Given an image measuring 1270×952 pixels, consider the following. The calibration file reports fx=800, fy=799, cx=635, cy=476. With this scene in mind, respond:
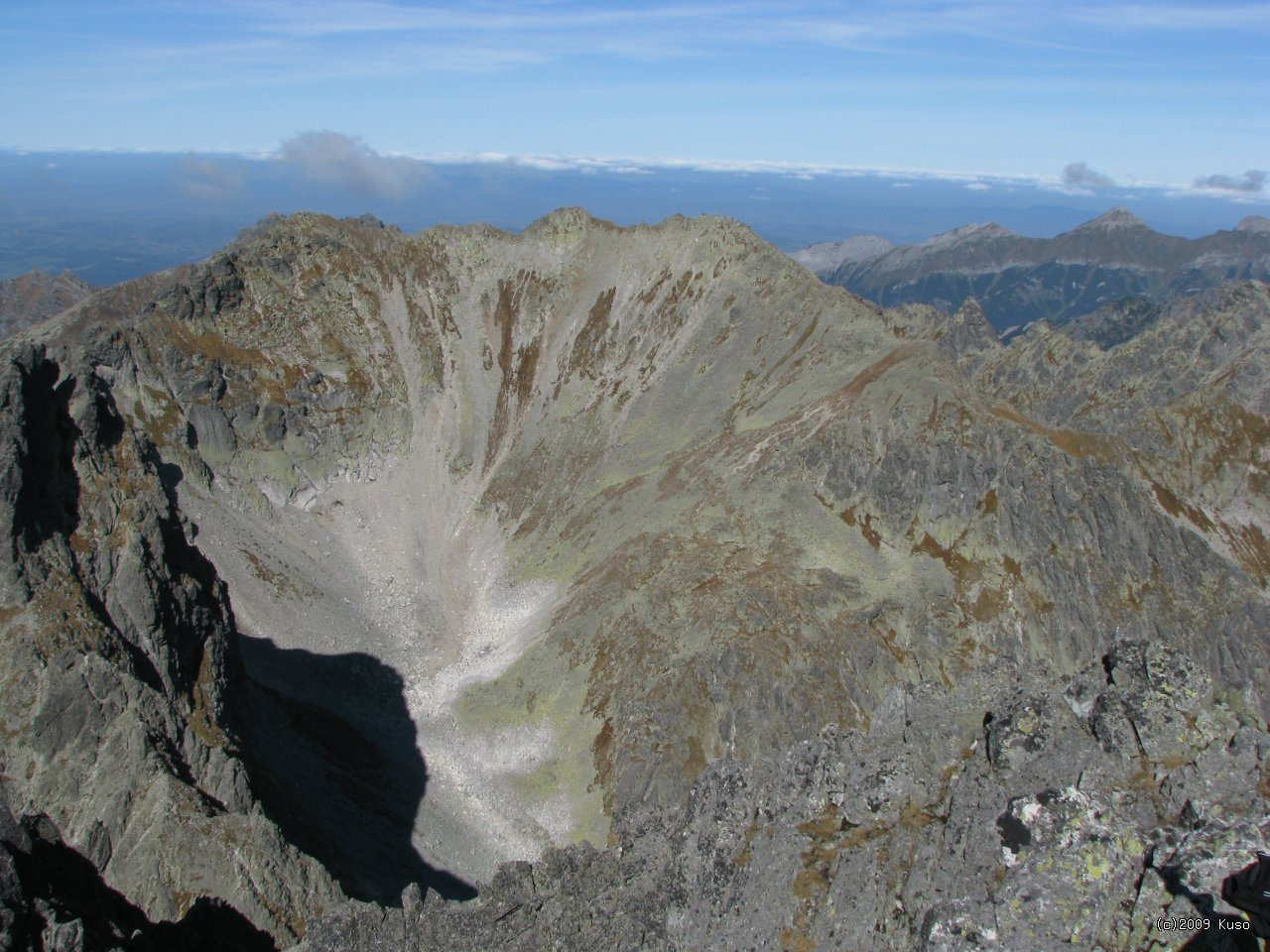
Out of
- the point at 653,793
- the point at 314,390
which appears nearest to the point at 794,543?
the point at 653,793

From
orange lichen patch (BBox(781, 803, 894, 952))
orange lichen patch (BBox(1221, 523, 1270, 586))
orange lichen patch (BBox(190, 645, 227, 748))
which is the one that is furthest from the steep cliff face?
orange lichen patch (BBox(1221, 523, 1270, 586))

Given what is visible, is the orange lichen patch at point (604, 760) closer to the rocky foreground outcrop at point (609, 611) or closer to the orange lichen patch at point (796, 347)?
the rocky foreground outcrop at point (609, 611)

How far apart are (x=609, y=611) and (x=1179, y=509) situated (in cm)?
8786

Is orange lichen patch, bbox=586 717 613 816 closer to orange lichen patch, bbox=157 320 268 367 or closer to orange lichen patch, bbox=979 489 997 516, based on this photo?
orange lichen patch, bbox=979 489 997 516

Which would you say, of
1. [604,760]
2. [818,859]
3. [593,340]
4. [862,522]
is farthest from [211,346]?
[818,859]

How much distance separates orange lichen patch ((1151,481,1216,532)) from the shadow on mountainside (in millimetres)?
109566

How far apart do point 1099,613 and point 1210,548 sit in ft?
77.7

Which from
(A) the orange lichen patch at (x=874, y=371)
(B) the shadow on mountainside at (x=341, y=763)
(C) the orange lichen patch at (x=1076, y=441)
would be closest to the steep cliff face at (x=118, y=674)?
(B) the shadow on mountainside at (x=341, y=763)

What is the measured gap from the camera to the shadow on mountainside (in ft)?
212

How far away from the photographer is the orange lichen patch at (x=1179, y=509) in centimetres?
11862

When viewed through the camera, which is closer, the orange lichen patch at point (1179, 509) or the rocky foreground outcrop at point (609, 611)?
the rocky foreground outcrop at point (609, 611)

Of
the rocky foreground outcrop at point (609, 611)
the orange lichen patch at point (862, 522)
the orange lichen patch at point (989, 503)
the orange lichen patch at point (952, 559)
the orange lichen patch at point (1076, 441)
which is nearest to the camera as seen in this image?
the rocky foreground outcrop at point (609, 611)

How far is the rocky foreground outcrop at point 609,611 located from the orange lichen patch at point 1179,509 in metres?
2.27

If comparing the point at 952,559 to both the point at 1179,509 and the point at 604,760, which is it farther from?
the point at 604,760
